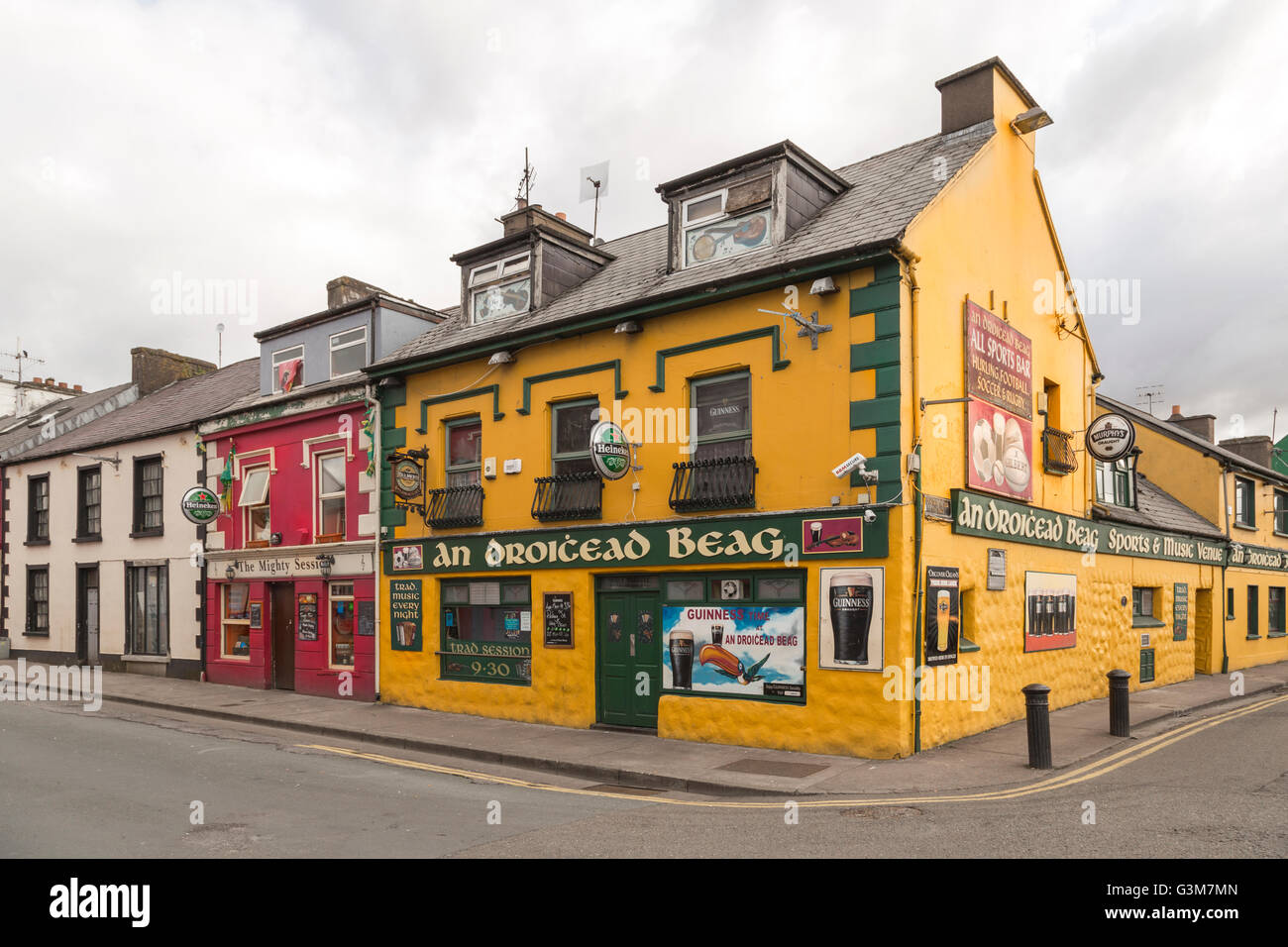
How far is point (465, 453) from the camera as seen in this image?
1705cm

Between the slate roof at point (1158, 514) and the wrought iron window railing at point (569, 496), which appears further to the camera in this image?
the slate roof at point (1158, 514)

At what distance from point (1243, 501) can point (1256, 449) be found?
5091mm

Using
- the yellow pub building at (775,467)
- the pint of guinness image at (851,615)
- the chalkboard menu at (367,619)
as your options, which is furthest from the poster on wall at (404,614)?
the pint of guinness image at (851,615)

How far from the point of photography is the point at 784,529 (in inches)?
493

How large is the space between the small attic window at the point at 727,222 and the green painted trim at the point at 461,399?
4.09 metres

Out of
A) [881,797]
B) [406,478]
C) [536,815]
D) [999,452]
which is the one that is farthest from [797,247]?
[536,815]

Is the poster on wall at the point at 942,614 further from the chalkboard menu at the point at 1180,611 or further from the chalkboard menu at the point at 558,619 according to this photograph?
the chalkboard menu at the point at 1180,611

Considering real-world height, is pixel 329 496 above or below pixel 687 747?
above

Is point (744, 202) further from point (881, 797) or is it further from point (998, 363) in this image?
point (881, 797)

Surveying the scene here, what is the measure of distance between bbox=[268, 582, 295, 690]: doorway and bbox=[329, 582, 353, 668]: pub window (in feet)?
4.49

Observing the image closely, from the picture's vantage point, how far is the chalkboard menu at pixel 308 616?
1894 centimetres

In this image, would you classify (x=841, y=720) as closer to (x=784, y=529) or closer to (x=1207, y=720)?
(x=784, y=529)
